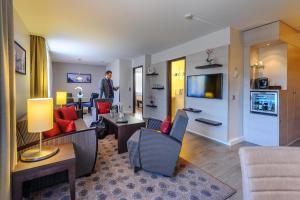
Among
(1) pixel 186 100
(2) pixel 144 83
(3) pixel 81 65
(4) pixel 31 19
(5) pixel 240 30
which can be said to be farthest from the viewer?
(3) pixel 81 65

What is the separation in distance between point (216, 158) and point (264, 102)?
166cm

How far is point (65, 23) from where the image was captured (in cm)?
325

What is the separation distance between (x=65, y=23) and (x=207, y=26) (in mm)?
2887

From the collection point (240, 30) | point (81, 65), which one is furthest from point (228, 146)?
point (81, 65)

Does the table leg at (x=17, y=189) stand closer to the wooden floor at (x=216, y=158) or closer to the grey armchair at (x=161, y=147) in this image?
the grey armchair at (x=161, y=147)

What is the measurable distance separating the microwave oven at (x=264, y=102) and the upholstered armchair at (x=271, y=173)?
2.83 metres

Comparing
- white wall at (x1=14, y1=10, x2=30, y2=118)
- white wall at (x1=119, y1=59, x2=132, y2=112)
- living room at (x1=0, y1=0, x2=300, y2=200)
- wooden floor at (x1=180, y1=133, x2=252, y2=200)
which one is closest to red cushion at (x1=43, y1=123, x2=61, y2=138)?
living room at (x1=0, y1=0, x2=300, y2=200)

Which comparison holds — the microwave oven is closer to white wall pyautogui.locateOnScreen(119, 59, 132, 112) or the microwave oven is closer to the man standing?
the man standing

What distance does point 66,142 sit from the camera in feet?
6.61

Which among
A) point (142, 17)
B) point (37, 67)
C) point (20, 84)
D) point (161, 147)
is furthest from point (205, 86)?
point (37, 67)

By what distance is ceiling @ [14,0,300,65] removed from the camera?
2.48 meters

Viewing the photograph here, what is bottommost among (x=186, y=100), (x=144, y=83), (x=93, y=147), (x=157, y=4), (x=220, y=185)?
(x=220, y=185)

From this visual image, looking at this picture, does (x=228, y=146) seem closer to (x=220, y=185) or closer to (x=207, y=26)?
(x=220, y=185)

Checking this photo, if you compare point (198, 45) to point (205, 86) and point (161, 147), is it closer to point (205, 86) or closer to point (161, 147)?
point (205, 86)
